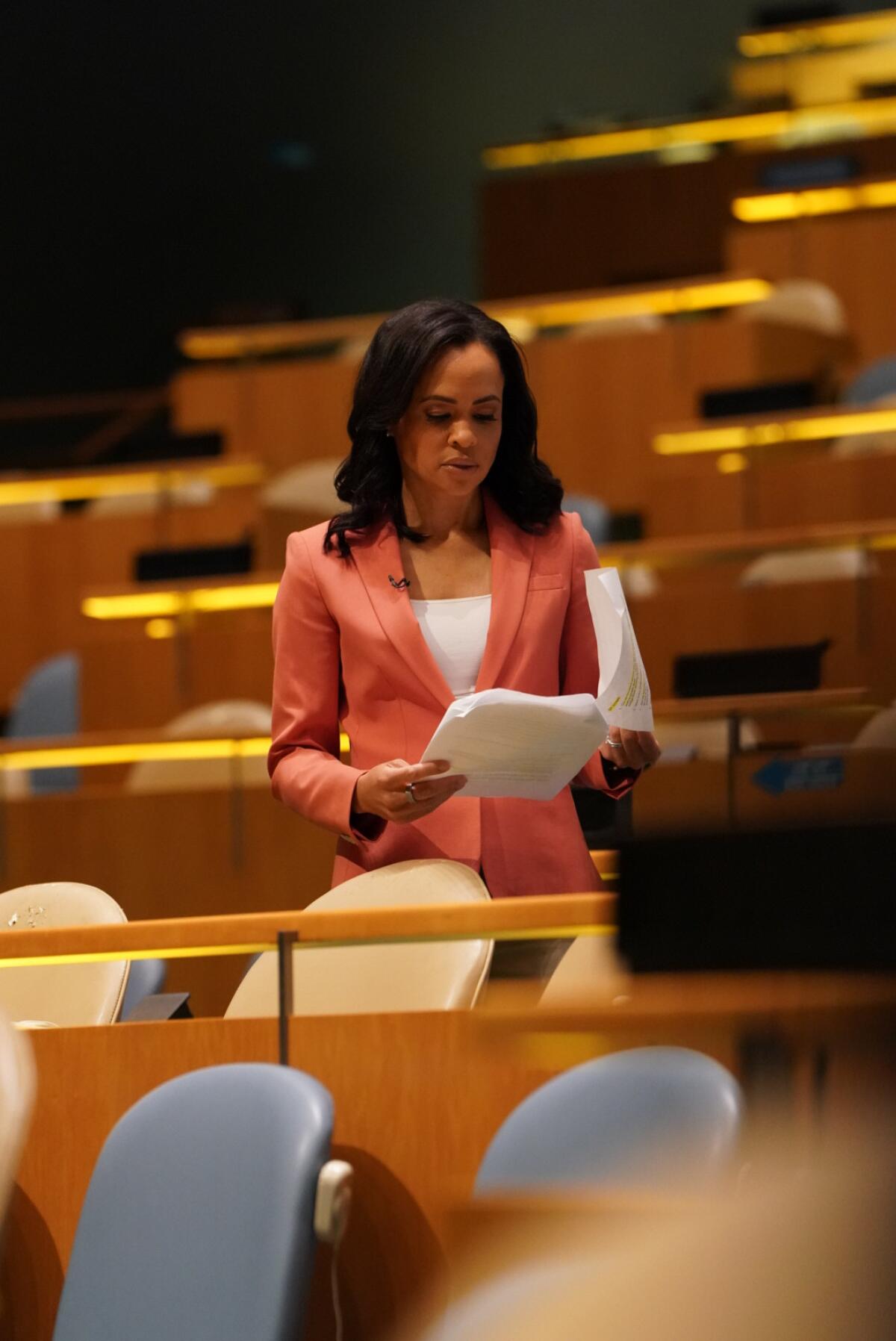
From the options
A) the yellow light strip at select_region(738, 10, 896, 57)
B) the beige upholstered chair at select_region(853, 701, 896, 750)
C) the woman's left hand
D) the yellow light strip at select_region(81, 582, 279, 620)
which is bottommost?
the yellow light strip at select_region(81, 582, 279, 620)

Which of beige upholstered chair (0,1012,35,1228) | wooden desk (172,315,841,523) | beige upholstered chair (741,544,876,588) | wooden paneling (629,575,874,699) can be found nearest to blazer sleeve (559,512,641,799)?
beige upholstered chair (0,1012,35,1228)

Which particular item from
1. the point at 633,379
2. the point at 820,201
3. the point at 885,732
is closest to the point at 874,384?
the point at 633,379

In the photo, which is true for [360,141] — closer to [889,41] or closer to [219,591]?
[889,41]

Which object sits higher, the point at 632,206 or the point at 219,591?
the point at 632,206

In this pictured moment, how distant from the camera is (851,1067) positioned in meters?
0.45

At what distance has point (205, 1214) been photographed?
58.7 inches

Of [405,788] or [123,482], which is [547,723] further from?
[123,482]

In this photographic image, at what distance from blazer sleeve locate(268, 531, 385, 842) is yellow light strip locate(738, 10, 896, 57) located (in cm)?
576

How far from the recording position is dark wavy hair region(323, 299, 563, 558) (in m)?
1.74

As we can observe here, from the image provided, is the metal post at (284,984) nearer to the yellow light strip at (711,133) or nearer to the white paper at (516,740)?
the white paper at (516,740)

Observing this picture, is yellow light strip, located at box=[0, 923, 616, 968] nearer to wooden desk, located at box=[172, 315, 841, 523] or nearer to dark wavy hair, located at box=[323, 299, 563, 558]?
dark wavy hair, located at box=[323, 299, 563, 558]

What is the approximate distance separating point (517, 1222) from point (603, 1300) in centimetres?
21

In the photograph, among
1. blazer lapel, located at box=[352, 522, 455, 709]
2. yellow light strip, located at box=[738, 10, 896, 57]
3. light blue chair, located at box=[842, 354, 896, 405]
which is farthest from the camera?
yellow light strip, located at box=[738, 10, 896, 57]

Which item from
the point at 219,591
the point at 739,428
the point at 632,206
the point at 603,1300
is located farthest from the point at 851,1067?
the point at 632,206
